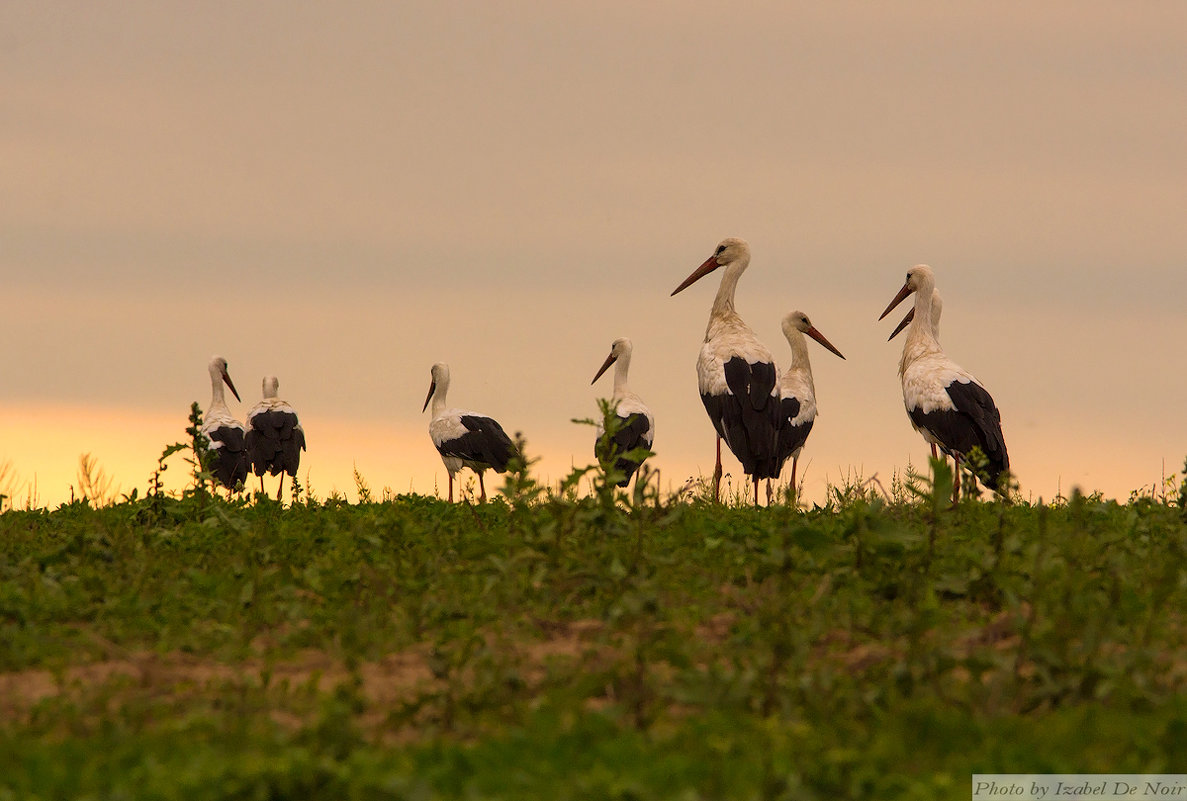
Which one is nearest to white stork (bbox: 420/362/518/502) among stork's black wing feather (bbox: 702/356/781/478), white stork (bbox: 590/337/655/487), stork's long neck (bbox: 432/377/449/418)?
stork's long neck (bbox: 432/377/449/418)

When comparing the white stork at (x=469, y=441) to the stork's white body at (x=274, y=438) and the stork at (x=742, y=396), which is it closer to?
the stork's white body at (x=274, y=438)

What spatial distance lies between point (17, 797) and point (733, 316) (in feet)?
41.4

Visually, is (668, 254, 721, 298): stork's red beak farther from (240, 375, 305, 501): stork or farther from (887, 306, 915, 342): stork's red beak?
(240, 375, 305, 501): stork

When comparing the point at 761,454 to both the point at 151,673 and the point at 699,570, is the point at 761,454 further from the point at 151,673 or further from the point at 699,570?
the point at 151,673

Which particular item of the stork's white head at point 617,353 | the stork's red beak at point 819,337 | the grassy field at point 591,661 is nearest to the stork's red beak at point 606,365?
the stork's white head at point 617,353

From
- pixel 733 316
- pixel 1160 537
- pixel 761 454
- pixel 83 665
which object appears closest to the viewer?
pixel 83 665

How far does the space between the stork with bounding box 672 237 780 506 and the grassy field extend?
18.9ft

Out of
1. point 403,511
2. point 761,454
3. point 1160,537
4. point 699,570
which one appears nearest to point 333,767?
point 699,570

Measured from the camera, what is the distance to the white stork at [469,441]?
1867cm

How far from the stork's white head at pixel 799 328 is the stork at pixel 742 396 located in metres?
1.40

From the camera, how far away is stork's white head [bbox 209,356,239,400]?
22562mm

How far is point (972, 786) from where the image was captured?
3.95 m

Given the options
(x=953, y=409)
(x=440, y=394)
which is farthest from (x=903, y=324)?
(x=440, y=394)

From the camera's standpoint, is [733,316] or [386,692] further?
[733,316]
